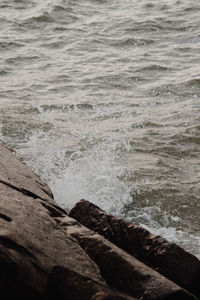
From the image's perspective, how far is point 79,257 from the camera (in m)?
3.38

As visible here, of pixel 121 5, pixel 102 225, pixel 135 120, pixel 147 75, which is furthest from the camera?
pixel 121 5

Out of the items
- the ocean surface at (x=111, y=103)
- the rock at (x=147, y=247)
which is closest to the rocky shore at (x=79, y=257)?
the rock at (x=147, y=247)

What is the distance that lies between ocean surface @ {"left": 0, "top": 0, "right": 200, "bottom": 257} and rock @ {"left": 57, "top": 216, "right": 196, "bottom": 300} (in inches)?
65.9

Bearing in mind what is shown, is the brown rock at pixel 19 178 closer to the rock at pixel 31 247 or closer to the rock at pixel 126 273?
the rock at pixel 31 247

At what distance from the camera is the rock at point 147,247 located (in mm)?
3656

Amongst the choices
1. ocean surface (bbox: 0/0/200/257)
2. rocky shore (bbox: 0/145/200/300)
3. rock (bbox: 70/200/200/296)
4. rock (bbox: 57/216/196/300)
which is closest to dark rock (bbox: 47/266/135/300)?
rocky shore (bbox: 0/145/200/300)

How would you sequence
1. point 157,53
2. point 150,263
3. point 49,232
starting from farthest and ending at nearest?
point 157,53
point 150,263
point 49,232

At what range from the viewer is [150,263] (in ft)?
12.3

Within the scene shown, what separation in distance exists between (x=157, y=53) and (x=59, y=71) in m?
2.10

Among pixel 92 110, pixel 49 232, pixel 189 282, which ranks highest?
pixel 49 232

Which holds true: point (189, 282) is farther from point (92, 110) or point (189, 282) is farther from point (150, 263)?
point (92, 110)

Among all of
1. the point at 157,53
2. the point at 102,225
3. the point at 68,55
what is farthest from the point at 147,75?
the point at 102,225

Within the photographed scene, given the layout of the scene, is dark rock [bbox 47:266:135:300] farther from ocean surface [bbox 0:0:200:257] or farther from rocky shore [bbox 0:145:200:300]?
ocean surface [bbox 0:0:200:257]

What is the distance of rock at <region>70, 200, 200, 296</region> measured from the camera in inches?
144
